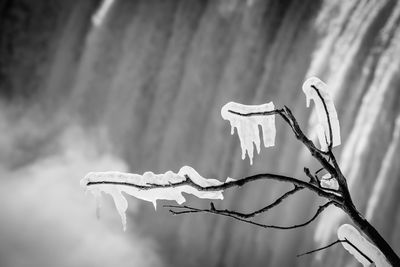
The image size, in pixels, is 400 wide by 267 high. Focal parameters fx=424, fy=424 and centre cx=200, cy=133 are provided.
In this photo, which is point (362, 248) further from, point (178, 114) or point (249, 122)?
point (178, 114)

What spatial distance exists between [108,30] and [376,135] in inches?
281

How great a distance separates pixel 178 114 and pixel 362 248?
6789 millimetres


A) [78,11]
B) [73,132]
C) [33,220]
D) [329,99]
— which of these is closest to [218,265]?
[33,220]

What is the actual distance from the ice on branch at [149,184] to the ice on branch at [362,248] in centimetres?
73

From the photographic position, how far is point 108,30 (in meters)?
10.4

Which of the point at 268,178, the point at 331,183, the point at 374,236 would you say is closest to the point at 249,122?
the point at 268,178

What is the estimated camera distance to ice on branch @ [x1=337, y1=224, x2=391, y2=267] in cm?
215

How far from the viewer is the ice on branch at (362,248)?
215 centimetres

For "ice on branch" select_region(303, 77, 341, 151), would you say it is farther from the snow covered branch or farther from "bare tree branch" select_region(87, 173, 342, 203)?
"bare tree branch" select_region(87, 173, 342, 203)

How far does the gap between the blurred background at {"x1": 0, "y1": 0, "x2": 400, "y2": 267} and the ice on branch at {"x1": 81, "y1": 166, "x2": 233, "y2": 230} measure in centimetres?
395

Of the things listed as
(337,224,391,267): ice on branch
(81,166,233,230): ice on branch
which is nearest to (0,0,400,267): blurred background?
(337,224,391,267): ice on branch

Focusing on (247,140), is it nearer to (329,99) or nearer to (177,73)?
(329,99)

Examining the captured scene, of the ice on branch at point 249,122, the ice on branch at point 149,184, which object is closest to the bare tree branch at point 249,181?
the ice on branch at point 149,184

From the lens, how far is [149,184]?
214cm
